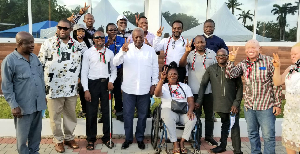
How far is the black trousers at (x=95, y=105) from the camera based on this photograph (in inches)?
169

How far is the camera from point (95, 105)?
4379mm

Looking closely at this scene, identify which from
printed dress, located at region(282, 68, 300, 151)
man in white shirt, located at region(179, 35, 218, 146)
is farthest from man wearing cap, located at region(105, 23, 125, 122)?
printed dress, located at region(282, 68, 300, 151)

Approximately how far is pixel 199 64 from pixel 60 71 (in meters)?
2.26

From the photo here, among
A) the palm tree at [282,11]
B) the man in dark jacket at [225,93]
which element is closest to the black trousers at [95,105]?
the man in dark jacket at [225,93]

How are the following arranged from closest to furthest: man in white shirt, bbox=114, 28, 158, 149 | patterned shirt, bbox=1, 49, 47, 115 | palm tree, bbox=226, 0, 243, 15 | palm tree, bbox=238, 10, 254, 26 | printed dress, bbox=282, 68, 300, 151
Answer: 1. printed dress, bbox=282, 68, 300, 151
2. patterned shirt, bbox=1, 49, 47, 115
3. man in white shirt, bbox=114, 28, 158, 149
4. palm tree, bbox=226, 0, 243, 15
5. palm tree, bbox=238, 10, 254, 26

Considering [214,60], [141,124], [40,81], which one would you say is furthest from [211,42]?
[40,81]

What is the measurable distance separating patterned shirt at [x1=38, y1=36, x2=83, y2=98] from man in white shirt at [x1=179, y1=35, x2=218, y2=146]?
181 centimetres

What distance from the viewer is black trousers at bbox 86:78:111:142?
4301mm

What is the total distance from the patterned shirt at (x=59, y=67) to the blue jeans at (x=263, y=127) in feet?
8.91

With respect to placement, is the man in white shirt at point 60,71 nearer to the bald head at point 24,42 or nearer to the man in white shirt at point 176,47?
the bald head at point 24,42

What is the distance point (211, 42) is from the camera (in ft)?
15.5

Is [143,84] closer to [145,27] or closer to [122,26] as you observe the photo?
[145,27]

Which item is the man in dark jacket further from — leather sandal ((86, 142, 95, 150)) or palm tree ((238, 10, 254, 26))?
palm tree ((238, 10, 254, 26))

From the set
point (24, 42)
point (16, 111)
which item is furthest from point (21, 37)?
point (16, 111)
